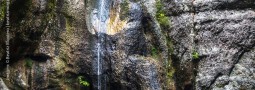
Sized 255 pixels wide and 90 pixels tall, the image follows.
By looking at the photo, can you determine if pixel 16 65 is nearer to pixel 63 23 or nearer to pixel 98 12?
pixel 63 23

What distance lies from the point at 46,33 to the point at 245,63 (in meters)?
3.54

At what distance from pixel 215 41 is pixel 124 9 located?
1729 mm

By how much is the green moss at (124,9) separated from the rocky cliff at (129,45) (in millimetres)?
19

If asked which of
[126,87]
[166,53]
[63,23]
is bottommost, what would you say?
[126,87]

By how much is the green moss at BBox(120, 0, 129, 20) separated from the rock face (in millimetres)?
716

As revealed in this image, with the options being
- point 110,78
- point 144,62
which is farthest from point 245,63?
point 110,78

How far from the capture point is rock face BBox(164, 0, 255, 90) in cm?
732

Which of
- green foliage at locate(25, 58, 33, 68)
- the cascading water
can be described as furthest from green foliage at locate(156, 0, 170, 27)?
green foliage at locate(25, 58, 33, 68)

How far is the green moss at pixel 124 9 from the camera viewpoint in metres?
7.86

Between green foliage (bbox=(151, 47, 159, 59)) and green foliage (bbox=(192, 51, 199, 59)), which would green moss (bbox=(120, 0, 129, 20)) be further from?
green foliage (bbox=(192, 51, 199, 59))

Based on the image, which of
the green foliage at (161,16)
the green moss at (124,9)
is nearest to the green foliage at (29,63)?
the green moss at (124,9)

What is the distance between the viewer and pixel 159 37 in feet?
25.5

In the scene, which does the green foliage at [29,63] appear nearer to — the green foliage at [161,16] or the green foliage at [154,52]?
the green foliage at [154,52]

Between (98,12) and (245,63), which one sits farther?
(98,12)
